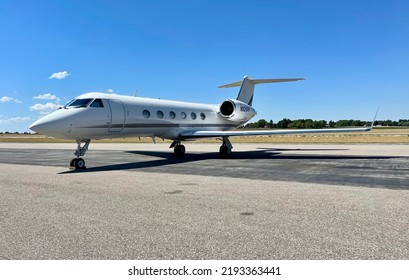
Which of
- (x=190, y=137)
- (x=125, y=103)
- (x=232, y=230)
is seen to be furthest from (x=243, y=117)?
(x=232, y=230)

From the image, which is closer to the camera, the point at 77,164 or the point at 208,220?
the point at 208,220

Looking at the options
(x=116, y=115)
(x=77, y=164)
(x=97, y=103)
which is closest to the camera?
(x=77, y=164)

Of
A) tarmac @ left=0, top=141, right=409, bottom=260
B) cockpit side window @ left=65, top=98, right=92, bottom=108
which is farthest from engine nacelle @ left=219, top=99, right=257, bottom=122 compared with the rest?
tarmac @ left=0, top=141, right=409, bottom=260

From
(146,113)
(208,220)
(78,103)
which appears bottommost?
(208,220)

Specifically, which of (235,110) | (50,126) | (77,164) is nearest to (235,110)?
(235,110)

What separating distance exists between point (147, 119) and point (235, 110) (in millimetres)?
7410

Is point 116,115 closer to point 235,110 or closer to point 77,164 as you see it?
point 77,164

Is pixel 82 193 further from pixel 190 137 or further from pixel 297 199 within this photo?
pixel 190 137

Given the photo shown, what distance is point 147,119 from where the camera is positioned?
16609 mm

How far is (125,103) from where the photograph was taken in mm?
15414

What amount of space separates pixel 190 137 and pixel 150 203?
12428 millimetres

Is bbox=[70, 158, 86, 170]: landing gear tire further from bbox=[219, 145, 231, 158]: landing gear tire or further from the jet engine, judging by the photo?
the jet engine

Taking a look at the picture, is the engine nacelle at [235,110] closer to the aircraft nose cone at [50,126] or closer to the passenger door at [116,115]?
the passenger door at [116,115]

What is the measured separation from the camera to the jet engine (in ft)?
71.5
